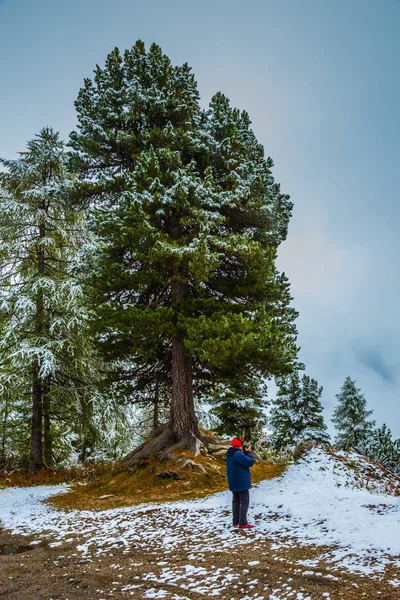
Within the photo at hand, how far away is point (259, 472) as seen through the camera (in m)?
9.87

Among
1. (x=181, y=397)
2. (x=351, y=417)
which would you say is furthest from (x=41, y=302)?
(x=351, y=417)

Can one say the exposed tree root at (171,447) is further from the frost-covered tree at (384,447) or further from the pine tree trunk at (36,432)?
the frost-covered tree at (384,447)

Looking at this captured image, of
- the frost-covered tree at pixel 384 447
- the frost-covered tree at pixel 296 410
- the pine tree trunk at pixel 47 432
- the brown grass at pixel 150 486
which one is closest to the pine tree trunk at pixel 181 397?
the brown grass at pixel 150 486

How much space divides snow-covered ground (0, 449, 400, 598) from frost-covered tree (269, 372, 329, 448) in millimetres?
15311

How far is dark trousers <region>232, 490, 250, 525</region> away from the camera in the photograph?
5.78m

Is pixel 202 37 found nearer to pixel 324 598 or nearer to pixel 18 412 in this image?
pixel 18 412

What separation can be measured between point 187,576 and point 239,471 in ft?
7.25

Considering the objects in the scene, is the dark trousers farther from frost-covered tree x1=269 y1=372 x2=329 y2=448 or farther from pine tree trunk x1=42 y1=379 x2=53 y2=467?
frost-covered tree x1=269 y1=372 x2=329 y2=448

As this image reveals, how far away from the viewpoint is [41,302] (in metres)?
13.7

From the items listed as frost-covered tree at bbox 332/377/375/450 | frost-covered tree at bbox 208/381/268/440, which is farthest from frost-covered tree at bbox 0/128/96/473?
frost-covered tree at bbox 332/377/375/450

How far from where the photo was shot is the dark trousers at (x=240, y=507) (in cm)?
578

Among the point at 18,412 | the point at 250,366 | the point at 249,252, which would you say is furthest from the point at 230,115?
the point at 18,412

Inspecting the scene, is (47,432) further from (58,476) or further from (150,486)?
(150,486)

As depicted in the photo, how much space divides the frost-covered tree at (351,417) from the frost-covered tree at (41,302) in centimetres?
1855
